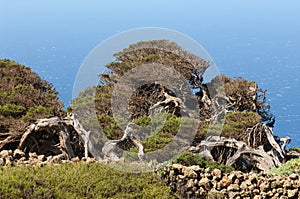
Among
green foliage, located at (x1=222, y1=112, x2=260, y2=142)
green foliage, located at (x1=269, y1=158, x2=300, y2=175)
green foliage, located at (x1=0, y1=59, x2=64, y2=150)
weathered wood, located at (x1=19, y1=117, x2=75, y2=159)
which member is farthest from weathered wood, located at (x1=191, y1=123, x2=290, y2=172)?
green foliage, located at (x1=0, y1=59, x2=64, y2=150)

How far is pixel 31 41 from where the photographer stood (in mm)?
167625

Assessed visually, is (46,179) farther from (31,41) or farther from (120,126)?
(31,41)

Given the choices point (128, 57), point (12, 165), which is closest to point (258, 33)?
point (128, 57)

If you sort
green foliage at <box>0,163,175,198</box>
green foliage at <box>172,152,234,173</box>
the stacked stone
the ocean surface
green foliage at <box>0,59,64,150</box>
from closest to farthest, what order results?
green foliage at <box>0,163,175,198</box> < the stacked stone < green foliage at <box>172,152,234,173</box> < green foliage at <box>0,59,64,150</box> < the ocean surface

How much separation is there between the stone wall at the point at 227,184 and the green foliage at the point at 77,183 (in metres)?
0.93

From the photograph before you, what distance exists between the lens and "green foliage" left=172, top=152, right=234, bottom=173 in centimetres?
1352

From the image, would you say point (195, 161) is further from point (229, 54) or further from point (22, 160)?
point (229, 54)

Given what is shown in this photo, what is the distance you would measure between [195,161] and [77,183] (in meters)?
4.41

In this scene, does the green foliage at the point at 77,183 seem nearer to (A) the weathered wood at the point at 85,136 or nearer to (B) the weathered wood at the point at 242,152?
(A) the weathered wood at the point at 85,136

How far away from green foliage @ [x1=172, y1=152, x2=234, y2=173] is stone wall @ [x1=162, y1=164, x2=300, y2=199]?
1.44 metres

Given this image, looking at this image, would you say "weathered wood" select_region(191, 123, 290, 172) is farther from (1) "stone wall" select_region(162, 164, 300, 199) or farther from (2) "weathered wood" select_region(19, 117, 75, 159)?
(2) "weathered wood" select_region(19, 117, 75, 159)

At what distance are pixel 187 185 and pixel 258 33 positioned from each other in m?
181

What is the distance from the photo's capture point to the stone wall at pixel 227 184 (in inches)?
452

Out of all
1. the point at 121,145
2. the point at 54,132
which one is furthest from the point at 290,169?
Result: the point at 54,132
